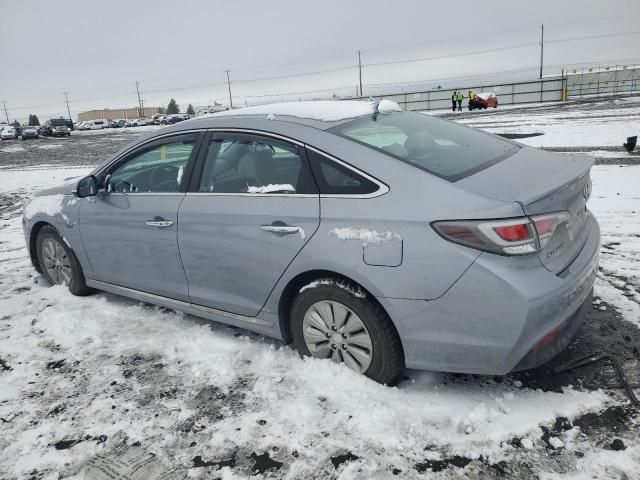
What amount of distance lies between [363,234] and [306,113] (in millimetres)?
1106

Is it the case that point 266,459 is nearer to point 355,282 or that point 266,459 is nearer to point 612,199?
point 355,282

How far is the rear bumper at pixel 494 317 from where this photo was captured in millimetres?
2445

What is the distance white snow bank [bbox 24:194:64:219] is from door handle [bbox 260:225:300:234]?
2.55 metres

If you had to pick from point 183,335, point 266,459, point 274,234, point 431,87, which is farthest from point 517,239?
point 431,87

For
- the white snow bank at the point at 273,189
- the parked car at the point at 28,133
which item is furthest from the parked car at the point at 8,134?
the white snow bank at the point at 273,189

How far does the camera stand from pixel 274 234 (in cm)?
310

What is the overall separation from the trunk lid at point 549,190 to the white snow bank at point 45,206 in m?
3.73

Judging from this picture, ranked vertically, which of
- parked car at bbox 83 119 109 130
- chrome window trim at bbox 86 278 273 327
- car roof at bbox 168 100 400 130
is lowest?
chrome window trim at bbox 86 278 273 327

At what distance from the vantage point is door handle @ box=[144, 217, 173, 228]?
12.1 feet

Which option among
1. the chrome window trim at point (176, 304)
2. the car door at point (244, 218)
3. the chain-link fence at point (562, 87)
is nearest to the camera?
the car door at point (244, 218)

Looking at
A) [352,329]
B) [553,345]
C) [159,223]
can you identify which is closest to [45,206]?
[159,223]

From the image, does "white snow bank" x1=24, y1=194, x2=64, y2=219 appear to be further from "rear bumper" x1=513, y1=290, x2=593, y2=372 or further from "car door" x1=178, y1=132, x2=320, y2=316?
"rear bumper" x1=513, y1=290, x2=593, y2=372

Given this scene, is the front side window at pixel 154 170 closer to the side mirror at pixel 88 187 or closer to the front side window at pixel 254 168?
the side mirror at pixel 88 187

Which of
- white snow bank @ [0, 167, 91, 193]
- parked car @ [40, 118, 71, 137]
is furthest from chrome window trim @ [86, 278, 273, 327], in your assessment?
parked car @ [40, 118, 71, 137]
